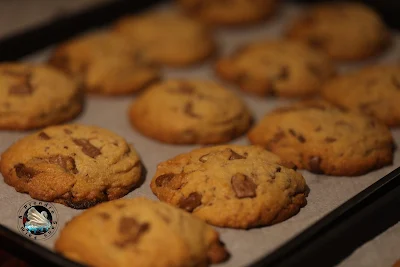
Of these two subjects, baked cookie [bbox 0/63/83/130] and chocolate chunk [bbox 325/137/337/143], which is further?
baked cookie [bbox 0/63/83/130]

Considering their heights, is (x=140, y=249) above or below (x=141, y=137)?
above

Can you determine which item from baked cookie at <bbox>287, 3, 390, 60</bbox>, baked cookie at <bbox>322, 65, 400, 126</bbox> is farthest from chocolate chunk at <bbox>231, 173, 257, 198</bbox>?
baked cookie at <bbox>287, 3, 390, 60</bbox>

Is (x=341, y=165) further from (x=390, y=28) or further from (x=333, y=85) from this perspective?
(x=390, y=28)

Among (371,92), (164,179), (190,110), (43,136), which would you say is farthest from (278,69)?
(43,136)

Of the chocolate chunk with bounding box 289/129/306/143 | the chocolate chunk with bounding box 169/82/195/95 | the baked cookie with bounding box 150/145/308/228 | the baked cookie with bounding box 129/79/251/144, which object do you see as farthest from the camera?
the chocolate chunk with bounding box 169/82/195/95

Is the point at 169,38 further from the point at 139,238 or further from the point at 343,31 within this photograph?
the point at 139,238

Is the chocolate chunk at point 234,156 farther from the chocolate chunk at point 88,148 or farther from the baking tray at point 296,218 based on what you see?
the chocolate chunk at point 88,148

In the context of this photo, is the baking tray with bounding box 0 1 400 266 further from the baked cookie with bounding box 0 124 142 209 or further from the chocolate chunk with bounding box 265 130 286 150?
the chocolate chunk with bounding box 265 130 286 150

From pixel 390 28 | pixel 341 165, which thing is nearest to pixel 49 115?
pixel 341 165
